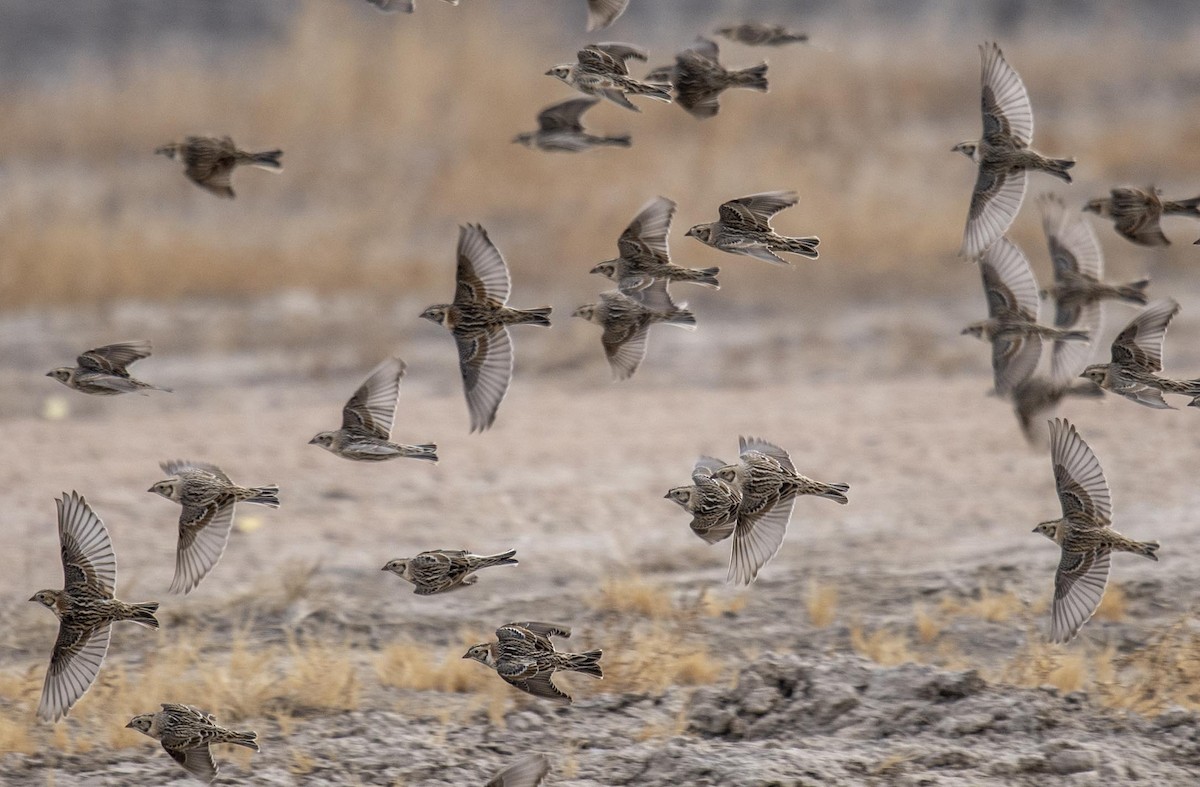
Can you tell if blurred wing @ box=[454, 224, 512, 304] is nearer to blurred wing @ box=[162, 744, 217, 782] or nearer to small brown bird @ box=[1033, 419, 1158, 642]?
blurred wing @ box=[162, 744, 217, 782]

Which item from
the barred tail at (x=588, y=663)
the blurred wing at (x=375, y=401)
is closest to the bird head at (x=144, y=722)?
the blurred wing at (x=375, y=401)

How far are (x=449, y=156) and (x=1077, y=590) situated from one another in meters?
12.3

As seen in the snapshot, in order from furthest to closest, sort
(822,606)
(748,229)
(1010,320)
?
(822,606)
(1010,320)
(748,229)

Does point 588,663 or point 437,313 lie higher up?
point 437,313

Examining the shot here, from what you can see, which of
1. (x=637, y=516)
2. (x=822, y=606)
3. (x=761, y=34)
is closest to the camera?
(x=761, y=34)

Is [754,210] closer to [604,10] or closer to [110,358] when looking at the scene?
[604,10]

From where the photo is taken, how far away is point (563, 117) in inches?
237

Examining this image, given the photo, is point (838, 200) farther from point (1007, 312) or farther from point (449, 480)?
point (1007, 312)

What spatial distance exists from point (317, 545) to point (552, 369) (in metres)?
4.16

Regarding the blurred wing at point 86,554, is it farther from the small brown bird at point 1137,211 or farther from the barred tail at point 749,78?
the small brown bird at point 1137,211

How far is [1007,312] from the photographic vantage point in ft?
17.7

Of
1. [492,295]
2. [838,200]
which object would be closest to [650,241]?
[492,295]

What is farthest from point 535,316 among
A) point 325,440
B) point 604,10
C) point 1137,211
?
point 1137,211

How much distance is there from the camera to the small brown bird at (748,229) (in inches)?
182
